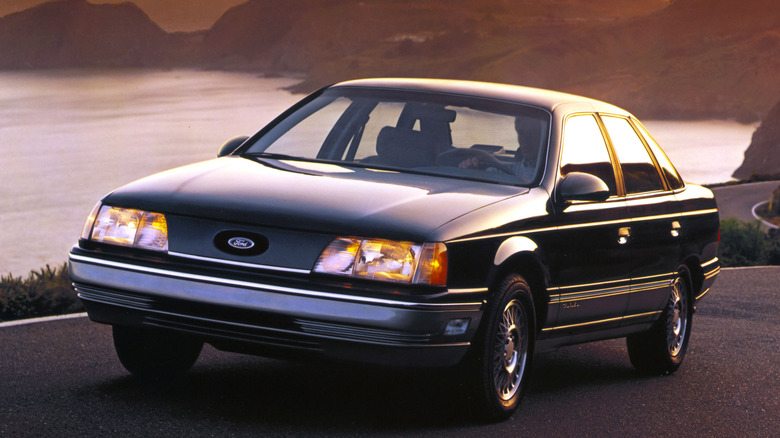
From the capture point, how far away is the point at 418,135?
6488 mm

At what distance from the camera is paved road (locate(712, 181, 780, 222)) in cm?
10581

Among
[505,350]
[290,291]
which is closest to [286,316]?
[290,291]

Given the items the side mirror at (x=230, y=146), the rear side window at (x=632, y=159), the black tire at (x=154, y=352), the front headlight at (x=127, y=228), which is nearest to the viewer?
the front headlight at (x=127, y=228)

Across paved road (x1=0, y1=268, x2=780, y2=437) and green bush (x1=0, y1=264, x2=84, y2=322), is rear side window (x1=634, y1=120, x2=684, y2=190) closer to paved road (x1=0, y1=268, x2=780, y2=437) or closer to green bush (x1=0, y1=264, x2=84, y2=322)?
paved road (x1=0, y1=268, x2=780, y2=437)

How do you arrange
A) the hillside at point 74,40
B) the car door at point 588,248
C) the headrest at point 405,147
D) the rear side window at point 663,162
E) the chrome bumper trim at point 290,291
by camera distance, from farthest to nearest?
1. the hillside at point 74,40
2. the rear side window at point 663,162
3. the headrest at point 405,147
4. the car door at point 588,248
5. the chrome bumper trim at point 290,291

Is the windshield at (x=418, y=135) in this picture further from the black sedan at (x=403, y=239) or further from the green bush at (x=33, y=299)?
the green bush at (x=33, y=299)

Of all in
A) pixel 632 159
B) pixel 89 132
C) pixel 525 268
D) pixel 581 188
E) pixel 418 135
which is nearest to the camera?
pixel 525 268

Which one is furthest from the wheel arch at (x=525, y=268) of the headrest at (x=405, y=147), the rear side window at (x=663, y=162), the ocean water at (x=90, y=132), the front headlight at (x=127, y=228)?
the ocean water at (x=90, y=132)

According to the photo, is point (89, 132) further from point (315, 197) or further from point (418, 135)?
point (315, 197)

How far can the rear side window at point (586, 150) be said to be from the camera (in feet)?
21.6

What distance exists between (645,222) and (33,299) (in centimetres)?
722

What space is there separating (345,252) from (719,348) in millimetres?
5380

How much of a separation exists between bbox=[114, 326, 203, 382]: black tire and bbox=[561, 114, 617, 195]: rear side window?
2238 millimetres

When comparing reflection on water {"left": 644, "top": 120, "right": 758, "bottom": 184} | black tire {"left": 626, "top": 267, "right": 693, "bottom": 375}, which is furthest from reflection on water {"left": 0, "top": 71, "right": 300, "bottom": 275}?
black tire {"left": 626, "top": 267, "right": 693, "bottom": 375}
